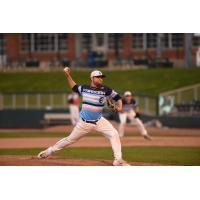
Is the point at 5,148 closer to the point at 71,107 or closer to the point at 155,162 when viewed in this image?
the point at 155,162

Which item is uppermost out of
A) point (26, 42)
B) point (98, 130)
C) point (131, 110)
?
point (26, 42)

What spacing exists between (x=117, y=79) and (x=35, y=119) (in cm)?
556

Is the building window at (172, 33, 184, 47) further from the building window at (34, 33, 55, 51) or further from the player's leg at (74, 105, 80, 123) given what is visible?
the player's leg at (74, 105, 80, 123)

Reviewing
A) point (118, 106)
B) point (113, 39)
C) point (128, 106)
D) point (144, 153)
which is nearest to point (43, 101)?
point (128, 106)

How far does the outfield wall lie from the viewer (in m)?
25.0

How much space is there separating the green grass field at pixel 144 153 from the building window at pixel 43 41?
119 inches

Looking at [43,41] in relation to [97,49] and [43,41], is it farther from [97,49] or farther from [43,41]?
[97,49]

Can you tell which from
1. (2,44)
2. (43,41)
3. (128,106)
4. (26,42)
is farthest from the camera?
(128,106)

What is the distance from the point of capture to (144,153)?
64.0 feet

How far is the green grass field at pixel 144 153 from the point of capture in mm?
18422

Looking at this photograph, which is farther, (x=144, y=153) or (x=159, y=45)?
(x=159, y=45)

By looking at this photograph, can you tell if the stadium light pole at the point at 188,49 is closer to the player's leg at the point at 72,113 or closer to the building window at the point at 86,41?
the building window at the point at 86,41

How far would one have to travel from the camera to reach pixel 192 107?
24.1 meters
